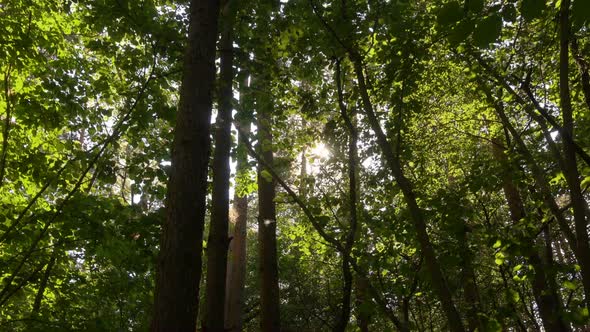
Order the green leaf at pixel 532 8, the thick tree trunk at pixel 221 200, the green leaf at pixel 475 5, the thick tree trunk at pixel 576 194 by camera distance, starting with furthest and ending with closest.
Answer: the thick tree trunk at pixel 221 200, the thick tree trunk at pixel 576 194, the green leaf at pixel 475 5, the green leaf at pixel 532 8

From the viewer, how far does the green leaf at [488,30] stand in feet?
4.18

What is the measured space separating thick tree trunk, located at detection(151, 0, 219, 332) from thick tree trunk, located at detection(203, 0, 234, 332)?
4.03ft

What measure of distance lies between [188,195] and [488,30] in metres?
1.93

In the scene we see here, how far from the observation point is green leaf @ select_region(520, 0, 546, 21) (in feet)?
4.04

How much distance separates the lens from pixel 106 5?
4684 mm

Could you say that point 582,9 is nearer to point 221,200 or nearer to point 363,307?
point 363,307

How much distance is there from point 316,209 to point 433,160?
639 cm

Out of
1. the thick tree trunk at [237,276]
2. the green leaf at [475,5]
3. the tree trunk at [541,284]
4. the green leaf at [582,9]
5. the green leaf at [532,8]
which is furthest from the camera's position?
the thick tree trunk at [237,276]

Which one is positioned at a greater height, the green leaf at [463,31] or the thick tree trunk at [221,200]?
the thick tree trunk at [221,200]

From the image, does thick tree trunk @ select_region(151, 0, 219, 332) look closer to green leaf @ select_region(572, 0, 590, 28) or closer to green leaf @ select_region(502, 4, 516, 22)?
green leaf @ select_region(502, 4, 516, 22)

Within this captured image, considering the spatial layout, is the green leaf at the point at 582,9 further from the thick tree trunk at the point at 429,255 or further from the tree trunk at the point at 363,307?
the tree trunk at the point at 363,307

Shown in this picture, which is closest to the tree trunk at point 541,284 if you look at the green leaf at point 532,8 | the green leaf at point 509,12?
the green leaf at point 509,12

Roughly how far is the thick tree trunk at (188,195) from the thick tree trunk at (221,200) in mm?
1228

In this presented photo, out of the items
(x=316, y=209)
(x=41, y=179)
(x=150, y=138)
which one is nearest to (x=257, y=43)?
(x=150, y=138)
